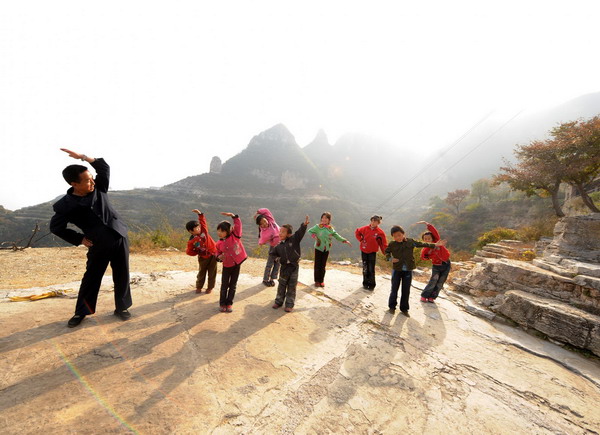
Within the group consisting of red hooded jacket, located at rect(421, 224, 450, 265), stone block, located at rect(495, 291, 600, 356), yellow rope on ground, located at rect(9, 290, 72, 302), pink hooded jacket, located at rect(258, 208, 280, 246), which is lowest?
stone block, located at rect(495, 291, 600, 356)

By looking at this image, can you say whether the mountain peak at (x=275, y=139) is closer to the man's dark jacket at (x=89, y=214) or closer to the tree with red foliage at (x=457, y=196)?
the tree with red foliage at (x=457, y=196)

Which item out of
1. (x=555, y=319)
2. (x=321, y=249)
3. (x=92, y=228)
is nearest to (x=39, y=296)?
(x=92, y=228)

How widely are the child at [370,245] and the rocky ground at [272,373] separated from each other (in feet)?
4.15

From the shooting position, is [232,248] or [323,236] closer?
[232,248]

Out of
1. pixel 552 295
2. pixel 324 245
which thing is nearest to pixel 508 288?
pixel 552 295

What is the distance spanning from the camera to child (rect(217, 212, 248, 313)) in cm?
306

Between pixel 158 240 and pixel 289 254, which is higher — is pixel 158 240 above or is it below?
below

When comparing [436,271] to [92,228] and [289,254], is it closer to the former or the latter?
[289,254]

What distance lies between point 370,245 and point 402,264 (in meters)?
0.98

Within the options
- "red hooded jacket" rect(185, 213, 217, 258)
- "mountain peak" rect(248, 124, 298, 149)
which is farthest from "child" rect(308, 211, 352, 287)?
"mountain peak" rect(248, 124, 298, 149)

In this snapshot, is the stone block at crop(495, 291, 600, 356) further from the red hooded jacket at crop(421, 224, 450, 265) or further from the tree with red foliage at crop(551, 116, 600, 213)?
the tree with red foliage at crop(551, 116, 600, 213)

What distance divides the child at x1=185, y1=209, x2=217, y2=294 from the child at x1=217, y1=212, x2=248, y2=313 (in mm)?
495

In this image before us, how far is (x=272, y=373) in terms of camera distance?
1920 millimetres

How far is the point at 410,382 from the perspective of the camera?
201cm
